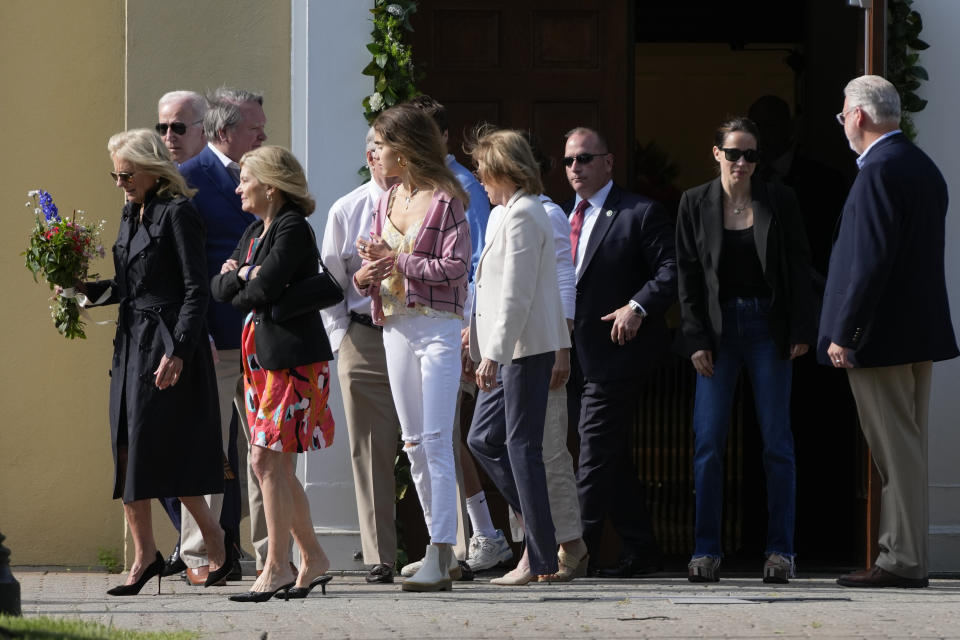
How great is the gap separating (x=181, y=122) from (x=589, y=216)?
2041mm

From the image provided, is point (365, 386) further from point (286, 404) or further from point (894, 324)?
point (894, 324)

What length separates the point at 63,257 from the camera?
7367 mm

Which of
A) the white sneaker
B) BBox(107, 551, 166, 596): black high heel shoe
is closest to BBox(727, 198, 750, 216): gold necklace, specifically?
the white sneaker

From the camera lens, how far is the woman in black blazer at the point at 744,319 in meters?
7.87

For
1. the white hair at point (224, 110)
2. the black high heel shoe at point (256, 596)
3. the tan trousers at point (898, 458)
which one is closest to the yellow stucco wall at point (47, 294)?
the white hair at point (224, 110)

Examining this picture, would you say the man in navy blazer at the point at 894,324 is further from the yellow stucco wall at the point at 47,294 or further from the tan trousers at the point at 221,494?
the yellow stucco wall at the point at 47,294

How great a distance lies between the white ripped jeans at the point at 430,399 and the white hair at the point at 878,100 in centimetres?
218

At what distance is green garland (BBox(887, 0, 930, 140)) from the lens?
28.3 ft

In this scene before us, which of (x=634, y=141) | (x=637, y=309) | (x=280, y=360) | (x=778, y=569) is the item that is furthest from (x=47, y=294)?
(x=778, y=569)

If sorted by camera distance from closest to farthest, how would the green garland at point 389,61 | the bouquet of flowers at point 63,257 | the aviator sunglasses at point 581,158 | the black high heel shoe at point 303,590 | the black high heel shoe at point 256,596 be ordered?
1. the black high heel shoe at point 256,596
2. the black high heel shoe at point 303,590
3. the bouquet of flowers at point 63,257
4. the aviator sunglasses at point 581,158
5. the green garland at point 389,61

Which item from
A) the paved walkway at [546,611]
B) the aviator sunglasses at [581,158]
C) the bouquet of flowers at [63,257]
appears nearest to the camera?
the paved walkway at [546,611]

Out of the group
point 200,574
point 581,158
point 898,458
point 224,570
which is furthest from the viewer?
point 581,158

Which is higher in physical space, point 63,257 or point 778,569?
point 63,257

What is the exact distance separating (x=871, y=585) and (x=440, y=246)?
2.48 metres
